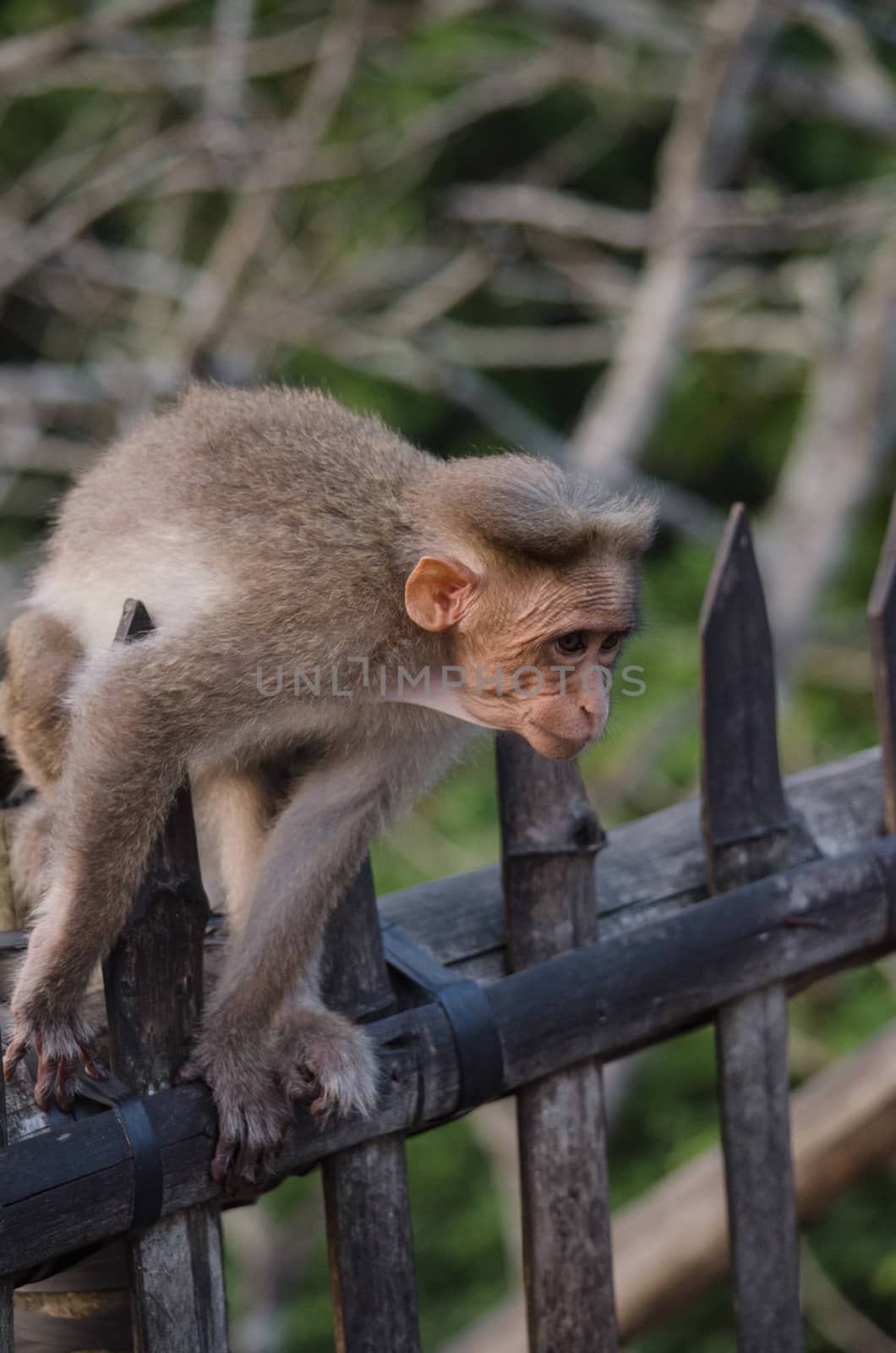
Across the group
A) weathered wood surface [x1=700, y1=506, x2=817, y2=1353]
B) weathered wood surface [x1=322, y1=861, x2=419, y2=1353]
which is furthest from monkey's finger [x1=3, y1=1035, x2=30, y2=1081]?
weathered wood surface [x1=700, y1=506, x2=817, y2=1353]

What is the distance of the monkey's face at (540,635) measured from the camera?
206 cm

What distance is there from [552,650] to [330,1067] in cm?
70

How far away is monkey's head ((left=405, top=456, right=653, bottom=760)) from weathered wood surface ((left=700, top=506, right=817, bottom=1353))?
0.57 feet

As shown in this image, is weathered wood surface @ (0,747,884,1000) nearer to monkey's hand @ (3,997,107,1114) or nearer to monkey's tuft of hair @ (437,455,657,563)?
monkey's hand @ (3,997,107,1114)

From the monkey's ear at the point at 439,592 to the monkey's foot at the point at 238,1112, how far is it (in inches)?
27.5

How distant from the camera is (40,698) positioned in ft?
7.08

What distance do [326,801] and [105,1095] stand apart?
0.69 meters

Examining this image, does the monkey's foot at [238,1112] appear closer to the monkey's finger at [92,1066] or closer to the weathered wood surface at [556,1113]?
the monkey's finger at [92,1066]

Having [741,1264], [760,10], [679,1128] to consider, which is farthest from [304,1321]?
[760,10]

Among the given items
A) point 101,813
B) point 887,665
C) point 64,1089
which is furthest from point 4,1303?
point 887,665

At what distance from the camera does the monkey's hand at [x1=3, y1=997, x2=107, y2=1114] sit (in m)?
1.61

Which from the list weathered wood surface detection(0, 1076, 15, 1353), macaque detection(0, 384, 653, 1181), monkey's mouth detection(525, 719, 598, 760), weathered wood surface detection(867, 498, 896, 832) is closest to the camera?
weathered wood surface detection(0, 1076, 15, 1353)

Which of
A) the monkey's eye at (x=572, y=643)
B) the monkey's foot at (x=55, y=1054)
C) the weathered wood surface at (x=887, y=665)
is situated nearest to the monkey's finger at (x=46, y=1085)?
the monkey's foot at (x=55, y=1054)

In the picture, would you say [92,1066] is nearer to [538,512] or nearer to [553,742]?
[553,742]
